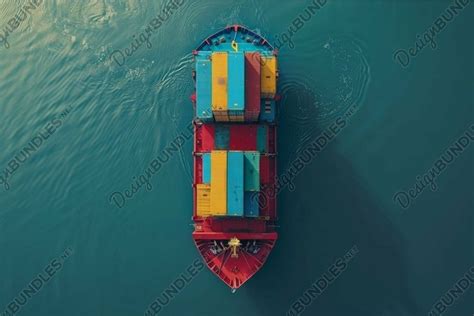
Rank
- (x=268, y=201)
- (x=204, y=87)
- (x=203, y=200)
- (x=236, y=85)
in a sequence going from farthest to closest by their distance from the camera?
(x=268, y=201) < (x=203, y=200) < (x=204, y=87) < (x=236, y=85)

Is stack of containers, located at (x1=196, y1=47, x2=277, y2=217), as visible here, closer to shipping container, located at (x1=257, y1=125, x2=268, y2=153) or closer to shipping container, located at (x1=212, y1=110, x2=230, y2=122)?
shipping container, located at (x1=212, y1=110, x2=230, y2=122)

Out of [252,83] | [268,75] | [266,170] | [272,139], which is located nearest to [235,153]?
[266,170]

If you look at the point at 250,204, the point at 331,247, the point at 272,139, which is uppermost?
the point at 272,139

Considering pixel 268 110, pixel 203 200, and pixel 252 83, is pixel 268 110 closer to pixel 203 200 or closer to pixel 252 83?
pixel 252 83

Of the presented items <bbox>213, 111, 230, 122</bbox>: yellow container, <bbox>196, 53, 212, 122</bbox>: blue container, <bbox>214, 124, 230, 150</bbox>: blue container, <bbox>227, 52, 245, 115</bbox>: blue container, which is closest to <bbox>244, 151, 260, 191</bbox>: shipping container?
<bbox>214, 124, 230, 150</bbox>: blue container

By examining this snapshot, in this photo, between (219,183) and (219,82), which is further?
(219,183)

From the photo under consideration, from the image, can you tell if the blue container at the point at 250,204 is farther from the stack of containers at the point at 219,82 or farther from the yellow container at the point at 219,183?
the stack of containers at the point at 219,82
